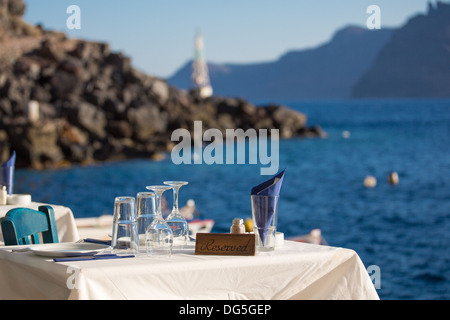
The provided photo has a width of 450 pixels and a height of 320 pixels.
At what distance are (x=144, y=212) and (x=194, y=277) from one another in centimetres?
43

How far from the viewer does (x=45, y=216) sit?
4352 millimetres

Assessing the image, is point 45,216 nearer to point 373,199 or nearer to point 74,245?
point 74,245

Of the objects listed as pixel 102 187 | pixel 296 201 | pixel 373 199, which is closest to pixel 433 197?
pixel 373 199

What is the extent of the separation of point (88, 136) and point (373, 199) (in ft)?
53.2

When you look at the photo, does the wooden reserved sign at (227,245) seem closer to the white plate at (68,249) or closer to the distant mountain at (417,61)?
the white plate at (68,249)

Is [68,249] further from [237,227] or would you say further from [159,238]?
[237,227]

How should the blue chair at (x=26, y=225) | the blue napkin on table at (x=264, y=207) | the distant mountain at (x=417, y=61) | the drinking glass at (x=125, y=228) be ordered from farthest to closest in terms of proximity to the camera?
the distant mountain at (x=417, y=61) → the blue chair at (x=26, y=225) → the blue napkin on table at (x=264, y=207) → the drinking glass at (x=125, y=228)

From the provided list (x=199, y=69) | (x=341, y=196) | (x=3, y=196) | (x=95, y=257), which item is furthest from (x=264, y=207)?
(x=199, y=69)

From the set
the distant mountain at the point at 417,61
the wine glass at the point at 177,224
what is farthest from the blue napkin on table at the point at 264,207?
the distant mountain at the point at 417,61

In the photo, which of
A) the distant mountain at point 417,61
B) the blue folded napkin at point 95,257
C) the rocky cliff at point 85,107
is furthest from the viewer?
the distant mountain at point 417,61

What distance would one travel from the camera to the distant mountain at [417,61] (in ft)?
593

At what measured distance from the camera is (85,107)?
43062 mm

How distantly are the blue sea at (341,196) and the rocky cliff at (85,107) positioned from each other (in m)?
1.98

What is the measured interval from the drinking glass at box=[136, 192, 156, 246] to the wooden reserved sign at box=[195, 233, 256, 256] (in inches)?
10.1
